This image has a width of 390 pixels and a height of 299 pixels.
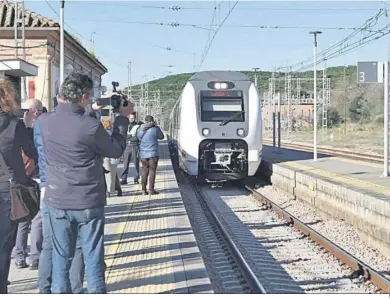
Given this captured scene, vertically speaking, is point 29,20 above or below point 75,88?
above

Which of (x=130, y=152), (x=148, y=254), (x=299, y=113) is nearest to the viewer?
(x=148, y=254)

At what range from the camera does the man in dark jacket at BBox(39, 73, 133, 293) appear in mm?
5016

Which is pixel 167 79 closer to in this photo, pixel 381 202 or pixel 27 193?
pixel 381 202

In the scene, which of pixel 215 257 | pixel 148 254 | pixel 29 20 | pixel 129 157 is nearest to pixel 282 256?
pixel 215 257

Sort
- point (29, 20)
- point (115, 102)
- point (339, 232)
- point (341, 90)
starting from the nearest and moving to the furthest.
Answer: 1. point (115, 102)
2. point (339, 232)
3. point (29, 20)
4. point (341, 90)

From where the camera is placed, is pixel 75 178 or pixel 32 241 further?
pixel 32 241

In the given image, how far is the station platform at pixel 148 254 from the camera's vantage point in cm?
646

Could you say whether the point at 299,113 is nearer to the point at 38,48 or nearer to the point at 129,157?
the point at 38,48

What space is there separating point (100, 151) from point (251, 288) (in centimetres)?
370

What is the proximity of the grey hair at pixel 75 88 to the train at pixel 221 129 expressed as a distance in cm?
1343

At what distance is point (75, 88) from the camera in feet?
17.0

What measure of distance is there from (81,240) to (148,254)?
120 inches

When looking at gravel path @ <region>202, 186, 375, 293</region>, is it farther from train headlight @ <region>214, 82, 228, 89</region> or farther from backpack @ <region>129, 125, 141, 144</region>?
train headlight @ <region>214, 82, 228, 89</region>

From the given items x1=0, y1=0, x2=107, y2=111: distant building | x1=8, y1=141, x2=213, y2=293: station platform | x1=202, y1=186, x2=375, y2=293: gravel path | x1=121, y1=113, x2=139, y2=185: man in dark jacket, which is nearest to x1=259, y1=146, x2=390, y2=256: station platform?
x1=202, y1=186, x2=375, y2=293: gravel path
